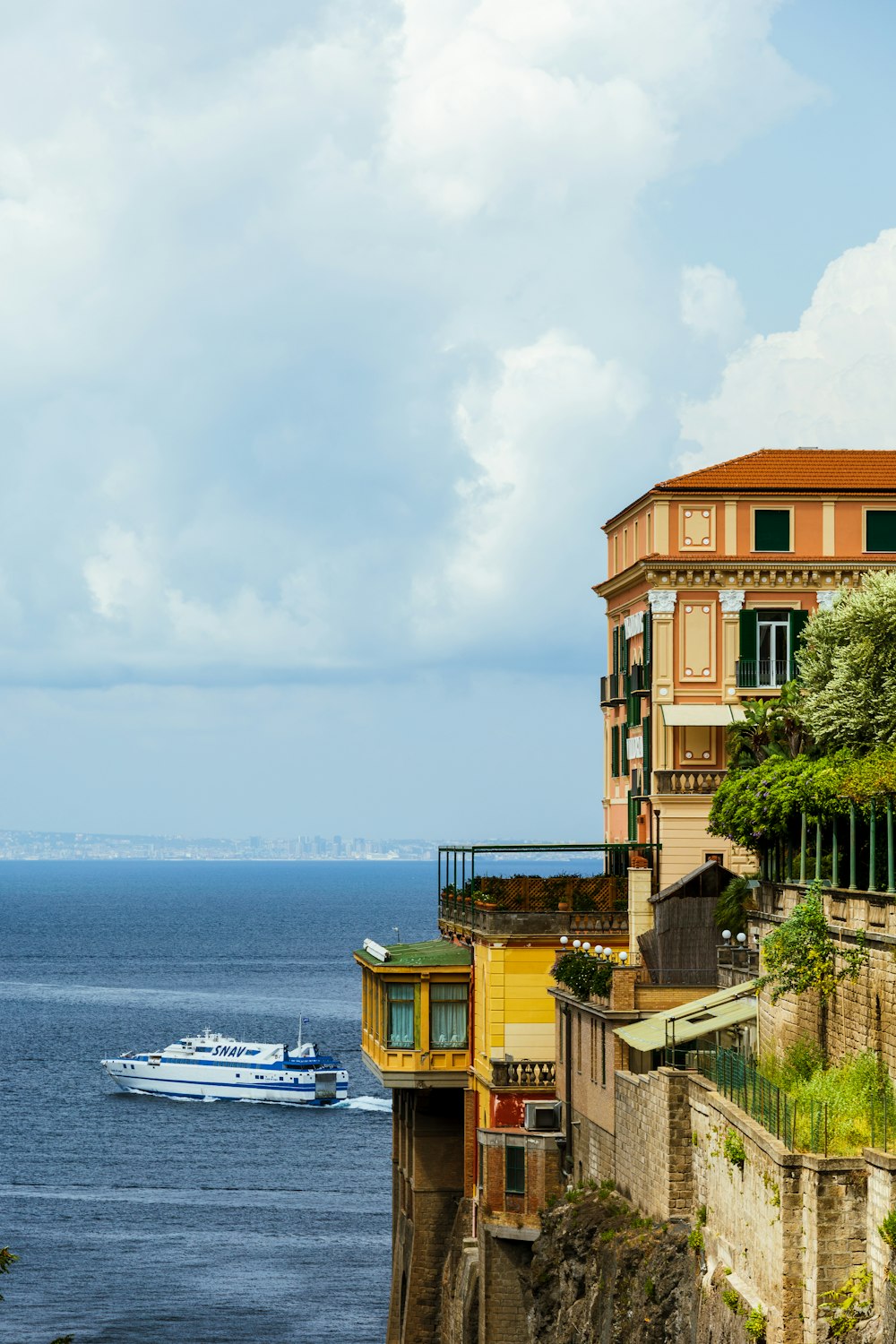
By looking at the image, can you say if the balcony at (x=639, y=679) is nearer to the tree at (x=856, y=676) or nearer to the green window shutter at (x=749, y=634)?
the green window shutter at (x=749, y=634)

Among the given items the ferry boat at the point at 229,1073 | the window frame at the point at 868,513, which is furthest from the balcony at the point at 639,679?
the ferry boat at the point at 229,1073

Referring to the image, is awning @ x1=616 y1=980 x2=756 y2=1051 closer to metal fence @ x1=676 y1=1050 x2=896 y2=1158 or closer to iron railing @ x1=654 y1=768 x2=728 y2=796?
metal fence @ x1=676 y1=1050 x2=896 y2=1158

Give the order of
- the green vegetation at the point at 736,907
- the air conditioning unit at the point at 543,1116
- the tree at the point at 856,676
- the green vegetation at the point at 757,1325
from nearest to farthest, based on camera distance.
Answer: the green vegetation at the point at 757,1325
the tree at the point at 856,676
the air conditioning unit at the point at 543,1116
the green vegetation at the point at 736,907

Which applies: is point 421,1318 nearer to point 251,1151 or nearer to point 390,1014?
point 390,1014

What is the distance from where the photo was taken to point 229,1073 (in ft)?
416

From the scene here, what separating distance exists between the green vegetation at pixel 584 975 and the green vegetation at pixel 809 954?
324 inches

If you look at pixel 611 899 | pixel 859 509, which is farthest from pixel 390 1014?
pixel 859 509

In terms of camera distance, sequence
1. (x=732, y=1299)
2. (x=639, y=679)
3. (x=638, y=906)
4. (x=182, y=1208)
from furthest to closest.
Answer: (x=182, y=1208) → (x=639, y=679) → (x=638, y=906) → (x=732, y=1299)

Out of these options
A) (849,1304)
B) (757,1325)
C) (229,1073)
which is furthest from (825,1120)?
(229,1073)

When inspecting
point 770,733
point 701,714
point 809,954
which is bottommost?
point 809,954

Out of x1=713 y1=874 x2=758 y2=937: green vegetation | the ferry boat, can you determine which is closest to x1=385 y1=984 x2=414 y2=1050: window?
x1=713 y1=874 x2=758 y2=937: green vegetation

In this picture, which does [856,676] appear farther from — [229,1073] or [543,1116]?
[229,1073]

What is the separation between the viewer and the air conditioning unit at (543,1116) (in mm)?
47406

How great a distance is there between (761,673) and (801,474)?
5.99m
